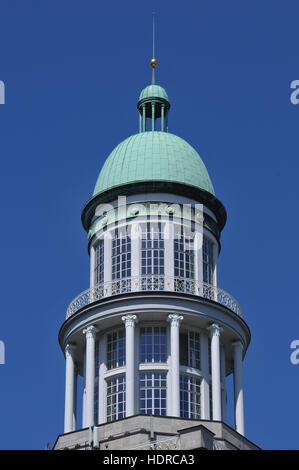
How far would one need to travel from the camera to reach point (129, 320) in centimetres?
8712

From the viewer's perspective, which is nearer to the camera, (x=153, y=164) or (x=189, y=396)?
(x=189, y=396)

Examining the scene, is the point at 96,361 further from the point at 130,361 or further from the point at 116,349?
the point at 130,361

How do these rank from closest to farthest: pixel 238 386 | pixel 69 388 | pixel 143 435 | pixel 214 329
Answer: pixel 143 435 < pixel 214 329 < pixel 69 388 < pixel 238 386

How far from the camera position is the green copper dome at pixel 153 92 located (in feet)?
322

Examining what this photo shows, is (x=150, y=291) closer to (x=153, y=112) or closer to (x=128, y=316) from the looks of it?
(x=128, y=316)

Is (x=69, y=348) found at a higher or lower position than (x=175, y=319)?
lower

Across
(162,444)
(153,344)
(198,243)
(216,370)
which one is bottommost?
(162,444)

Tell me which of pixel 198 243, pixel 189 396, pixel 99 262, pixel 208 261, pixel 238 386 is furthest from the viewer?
pixel 99 262

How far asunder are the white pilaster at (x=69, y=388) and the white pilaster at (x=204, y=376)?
24.5ft

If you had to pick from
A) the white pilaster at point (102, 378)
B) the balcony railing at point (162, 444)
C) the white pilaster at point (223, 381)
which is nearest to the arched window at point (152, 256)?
the white pilaster at point (102, 378)

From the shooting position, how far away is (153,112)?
98.2m

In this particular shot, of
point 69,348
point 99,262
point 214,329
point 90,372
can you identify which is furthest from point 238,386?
point 99,262

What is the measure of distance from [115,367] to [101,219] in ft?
32.5

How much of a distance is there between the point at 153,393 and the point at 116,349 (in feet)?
12.8
